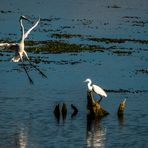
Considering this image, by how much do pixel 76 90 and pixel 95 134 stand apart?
7369 mm

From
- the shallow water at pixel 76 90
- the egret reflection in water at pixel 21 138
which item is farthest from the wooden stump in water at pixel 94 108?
the egret reflection in water at pixel 21 138

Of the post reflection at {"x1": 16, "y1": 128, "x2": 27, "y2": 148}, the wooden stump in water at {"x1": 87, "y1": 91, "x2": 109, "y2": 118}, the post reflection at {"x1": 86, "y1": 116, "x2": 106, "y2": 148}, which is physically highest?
the wooden stump in water at {"x1": 87, "y1": 91, "x2": 109, "y2": 118}

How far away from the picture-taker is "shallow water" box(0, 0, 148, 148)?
2595cm

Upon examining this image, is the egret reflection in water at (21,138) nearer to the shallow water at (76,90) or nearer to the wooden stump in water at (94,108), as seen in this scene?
the shallow water at (76,90)

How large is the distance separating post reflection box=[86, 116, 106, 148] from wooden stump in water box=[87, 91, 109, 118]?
24 centimetres

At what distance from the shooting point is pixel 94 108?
2805 cm

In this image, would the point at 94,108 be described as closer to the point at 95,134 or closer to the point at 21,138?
the point at 95,134

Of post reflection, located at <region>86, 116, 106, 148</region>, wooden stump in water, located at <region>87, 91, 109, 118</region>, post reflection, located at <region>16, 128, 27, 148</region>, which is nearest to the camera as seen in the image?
post reflection, located at <region>16, 128, 27, 148</region>

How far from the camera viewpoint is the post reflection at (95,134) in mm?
25016

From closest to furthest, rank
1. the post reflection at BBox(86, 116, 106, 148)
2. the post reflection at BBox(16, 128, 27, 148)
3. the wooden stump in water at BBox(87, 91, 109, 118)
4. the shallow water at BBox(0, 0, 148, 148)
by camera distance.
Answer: the post reflection at BBox(16, 128, 27, 148), the post reflection at BBox(86, 116, 106, 148), the shallow water at BBox(0, 0, 148, 148), the wooden stump in water at BBox(87, 91, 109, 118)

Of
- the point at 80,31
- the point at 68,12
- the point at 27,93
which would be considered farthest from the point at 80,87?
the point at 68,12

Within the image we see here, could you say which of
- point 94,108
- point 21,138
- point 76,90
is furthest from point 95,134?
point 76,90

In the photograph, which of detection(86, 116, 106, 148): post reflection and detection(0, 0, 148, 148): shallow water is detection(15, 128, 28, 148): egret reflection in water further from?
detection(86, 116, 106, 148): post reflection

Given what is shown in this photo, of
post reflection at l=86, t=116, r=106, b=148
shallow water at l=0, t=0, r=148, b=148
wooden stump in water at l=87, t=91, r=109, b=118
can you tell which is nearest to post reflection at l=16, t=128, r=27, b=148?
shallow water at l=0, t=0, r=148, b=148
